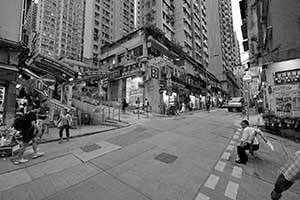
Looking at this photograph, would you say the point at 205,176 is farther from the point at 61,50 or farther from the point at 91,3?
the point at 61,50

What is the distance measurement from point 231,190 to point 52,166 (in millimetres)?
4934

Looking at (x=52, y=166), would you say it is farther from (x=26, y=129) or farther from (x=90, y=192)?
(x=90, y=192)

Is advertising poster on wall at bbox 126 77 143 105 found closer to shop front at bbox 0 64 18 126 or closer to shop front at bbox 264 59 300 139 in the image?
shop front at bbox 0 64 18 126

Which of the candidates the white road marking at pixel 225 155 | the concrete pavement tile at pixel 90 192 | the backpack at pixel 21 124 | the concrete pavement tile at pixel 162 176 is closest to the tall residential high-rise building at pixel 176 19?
the white road marking at pixel 225 155

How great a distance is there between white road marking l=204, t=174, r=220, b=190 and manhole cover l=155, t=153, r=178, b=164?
4.30ft

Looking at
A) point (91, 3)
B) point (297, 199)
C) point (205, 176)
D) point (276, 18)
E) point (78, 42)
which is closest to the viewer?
point (297, 199)

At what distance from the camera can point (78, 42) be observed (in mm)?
70438

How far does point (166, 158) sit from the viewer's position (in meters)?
4.90

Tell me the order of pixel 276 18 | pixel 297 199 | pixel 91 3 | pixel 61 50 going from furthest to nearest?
pixel 61 50
pixel 91 3
pixel 276 18
pixel 297 199

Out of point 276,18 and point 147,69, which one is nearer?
point 276,18

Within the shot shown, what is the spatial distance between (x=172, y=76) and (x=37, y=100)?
18.3 meters

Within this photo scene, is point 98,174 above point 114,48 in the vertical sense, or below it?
below

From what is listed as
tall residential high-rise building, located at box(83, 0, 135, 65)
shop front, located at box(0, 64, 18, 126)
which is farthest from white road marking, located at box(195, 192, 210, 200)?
tall residential high-rise building, located at box(83, 0, 135, 65)

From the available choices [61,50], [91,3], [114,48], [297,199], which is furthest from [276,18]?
[61,50]
